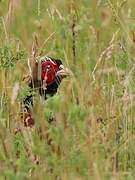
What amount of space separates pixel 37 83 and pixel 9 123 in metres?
0.20

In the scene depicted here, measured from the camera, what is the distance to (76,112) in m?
2.96

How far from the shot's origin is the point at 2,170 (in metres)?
3.21

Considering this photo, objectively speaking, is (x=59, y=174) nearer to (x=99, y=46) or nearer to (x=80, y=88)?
(x=80, y=88)

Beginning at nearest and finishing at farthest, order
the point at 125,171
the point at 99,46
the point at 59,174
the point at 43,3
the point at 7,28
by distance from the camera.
→ the point at 59,174
the point at 125,171
the point at 7,28
the point at 99,46
the point at 43,3

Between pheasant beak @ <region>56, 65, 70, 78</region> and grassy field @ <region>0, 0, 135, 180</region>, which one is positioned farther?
pheasant beak @ <region>56, 65, 70, 78</region>

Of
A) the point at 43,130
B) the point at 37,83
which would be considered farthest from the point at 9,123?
the point at 43,130

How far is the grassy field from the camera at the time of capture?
3061 mm

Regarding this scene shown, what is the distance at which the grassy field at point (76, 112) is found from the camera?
3061 millimetres

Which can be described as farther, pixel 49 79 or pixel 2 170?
pixel 49 79

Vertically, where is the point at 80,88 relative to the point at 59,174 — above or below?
above

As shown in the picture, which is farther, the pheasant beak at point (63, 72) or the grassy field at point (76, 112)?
the pheasant beak at point (63, 72)

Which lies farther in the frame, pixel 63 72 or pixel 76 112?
pixel 63 72

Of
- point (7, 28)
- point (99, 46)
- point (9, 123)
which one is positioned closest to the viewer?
point (9, 123)

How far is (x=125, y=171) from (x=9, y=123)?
55cm
